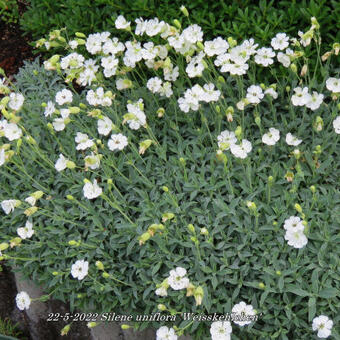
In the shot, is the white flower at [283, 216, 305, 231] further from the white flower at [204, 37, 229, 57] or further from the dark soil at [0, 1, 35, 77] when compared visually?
the dark soil at [0, 1, 35, 77]

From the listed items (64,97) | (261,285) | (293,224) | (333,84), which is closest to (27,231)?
(64,97)

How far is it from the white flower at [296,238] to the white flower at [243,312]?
310 mm

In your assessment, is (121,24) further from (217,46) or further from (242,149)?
(242,149)

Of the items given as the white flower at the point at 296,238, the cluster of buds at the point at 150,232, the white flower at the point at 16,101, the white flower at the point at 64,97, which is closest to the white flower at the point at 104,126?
the white flower at the point at 64,97

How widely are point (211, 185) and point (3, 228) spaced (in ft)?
3.96

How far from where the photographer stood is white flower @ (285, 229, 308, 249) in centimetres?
199

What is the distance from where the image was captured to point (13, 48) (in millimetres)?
3828

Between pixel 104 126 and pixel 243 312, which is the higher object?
pixel 104 126

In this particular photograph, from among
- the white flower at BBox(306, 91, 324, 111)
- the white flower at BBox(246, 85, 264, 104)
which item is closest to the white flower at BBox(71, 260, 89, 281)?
the white flower at BBox(246, 85, 264, 104)

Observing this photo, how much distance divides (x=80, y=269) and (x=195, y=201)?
0.64 m

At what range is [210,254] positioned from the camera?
2.28 m

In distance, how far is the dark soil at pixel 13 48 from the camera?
373 centimetres

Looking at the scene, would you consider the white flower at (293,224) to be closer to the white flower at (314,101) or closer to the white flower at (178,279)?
the white flower at (178,279)

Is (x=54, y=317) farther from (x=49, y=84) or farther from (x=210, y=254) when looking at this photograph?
(x=49, y=84)
